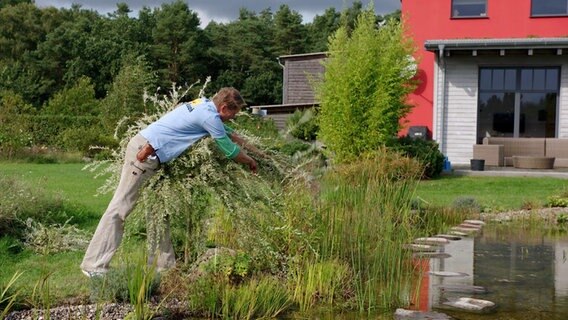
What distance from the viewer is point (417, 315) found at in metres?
4.71

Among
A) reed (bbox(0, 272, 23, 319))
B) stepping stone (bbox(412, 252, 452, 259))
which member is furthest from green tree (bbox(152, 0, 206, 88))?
reed (bbox(0, 272, 23, 319))

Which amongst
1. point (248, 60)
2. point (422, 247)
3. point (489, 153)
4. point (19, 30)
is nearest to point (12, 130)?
point (489, 153)

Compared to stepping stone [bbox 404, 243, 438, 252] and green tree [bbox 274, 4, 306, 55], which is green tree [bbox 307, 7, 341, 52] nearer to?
green tree [bbox 274, 4, 306, 55]

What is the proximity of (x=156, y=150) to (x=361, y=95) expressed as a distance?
9.07 meters

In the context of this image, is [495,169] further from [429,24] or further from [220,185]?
[220,185]

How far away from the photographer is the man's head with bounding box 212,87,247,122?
203 inches

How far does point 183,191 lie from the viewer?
5.11 metres

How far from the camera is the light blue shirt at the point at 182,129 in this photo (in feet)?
16.5

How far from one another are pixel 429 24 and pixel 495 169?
5922 millimetres

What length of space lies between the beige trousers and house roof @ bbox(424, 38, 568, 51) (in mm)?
13179

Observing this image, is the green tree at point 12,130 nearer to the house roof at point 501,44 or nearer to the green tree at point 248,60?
the house roof at point 501,44

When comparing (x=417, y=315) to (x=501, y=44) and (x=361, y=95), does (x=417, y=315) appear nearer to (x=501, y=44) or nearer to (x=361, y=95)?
(x=361, y=95)

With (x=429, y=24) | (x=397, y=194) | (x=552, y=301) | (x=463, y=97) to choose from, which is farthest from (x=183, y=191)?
(x=429, y=24)

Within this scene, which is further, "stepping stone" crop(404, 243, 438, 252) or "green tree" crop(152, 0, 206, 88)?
"green tree" crop(152, 0, 206, 88)
